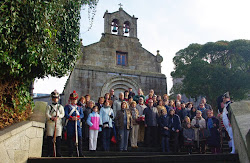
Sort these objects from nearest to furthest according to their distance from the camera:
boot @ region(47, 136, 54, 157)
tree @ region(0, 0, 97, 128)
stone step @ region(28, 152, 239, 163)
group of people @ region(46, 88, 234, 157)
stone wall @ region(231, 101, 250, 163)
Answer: stone wall @ region(231, 101, 250, 163) < tree @ region(0, 0, 97, 128) < stone step @ region(28, 152, 239, 163) < boot @ region(47, 136, 54, 157) < group of people @ region(46, 88, 234, 157)

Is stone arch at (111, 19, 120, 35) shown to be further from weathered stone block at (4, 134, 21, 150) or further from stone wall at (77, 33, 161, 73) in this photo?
weathered stone block at (4, 134, 21, 150)

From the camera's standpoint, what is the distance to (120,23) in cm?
1942

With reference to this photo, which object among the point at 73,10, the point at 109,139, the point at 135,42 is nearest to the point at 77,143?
the point at 109,139

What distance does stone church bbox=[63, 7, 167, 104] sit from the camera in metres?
17.3

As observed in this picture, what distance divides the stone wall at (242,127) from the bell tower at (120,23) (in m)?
14.0

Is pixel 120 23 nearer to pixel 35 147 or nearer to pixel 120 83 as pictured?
pixel 120 83

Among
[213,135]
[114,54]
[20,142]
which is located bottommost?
[20,142]

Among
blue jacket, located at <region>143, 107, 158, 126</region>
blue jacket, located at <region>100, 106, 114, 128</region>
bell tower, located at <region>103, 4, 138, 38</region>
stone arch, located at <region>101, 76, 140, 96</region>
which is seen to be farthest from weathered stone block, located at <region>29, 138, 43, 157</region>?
bell tower, located at <region>103, 4, 138, 38</region>

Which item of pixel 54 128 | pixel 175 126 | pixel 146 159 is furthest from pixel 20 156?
pixel 175 126

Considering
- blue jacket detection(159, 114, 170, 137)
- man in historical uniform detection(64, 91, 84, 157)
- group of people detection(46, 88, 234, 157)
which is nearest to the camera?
man in historical uniform detection(64, 91, 84, 157)

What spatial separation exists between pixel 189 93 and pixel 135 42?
10.5 metres

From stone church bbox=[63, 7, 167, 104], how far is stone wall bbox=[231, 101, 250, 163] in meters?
11.9

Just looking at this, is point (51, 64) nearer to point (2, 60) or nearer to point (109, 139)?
point (2, 60)

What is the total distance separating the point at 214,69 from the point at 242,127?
21.6 m
